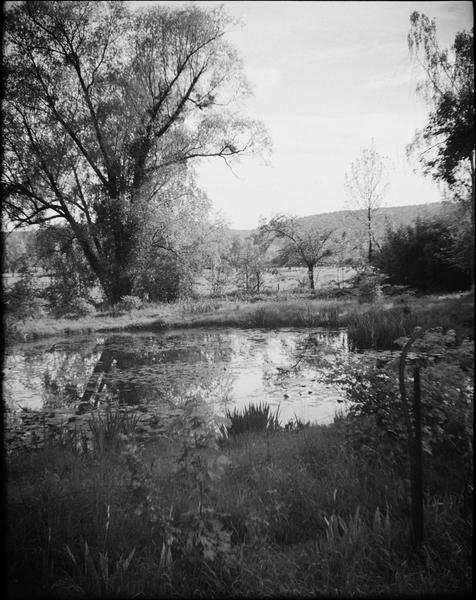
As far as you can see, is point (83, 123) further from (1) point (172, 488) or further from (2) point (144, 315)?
(1) point (172, 488)

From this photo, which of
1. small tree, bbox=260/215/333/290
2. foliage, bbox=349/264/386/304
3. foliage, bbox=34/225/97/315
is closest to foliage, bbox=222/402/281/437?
foliage, bbox=349/264/386/304

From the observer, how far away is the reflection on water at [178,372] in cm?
710

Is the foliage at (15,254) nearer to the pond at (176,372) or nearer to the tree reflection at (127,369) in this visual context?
the pond at (176,372)

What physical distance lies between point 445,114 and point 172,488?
14662 mm

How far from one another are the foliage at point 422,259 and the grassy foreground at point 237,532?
19.3 metres

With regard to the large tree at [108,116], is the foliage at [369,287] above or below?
A: below

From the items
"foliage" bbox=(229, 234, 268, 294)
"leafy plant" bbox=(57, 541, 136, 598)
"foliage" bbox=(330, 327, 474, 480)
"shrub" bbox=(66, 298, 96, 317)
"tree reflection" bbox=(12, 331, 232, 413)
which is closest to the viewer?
"leafy plant" bbox=(57, 541, 136, 598)

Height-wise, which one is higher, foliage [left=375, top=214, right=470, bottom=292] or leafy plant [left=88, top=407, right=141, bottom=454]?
foliage [left=375, top=214, right=470, bottom=292]

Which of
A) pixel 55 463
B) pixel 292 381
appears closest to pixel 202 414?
pixel 55 463

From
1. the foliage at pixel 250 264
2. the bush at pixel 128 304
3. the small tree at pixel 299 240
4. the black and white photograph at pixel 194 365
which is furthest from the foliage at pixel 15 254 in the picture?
the small tree at pixel 299 240

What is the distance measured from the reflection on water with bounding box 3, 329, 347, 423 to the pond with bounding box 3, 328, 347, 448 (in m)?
0.02

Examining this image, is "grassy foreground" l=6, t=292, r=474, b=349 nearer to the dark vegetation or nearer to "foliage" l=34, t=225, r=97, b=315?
"foliage" l=34, t=225, r=97, b=315

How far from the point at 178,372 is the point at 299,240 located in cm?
2049

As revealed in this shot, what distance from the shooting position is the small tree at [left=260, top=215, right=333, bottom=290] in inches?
1084
